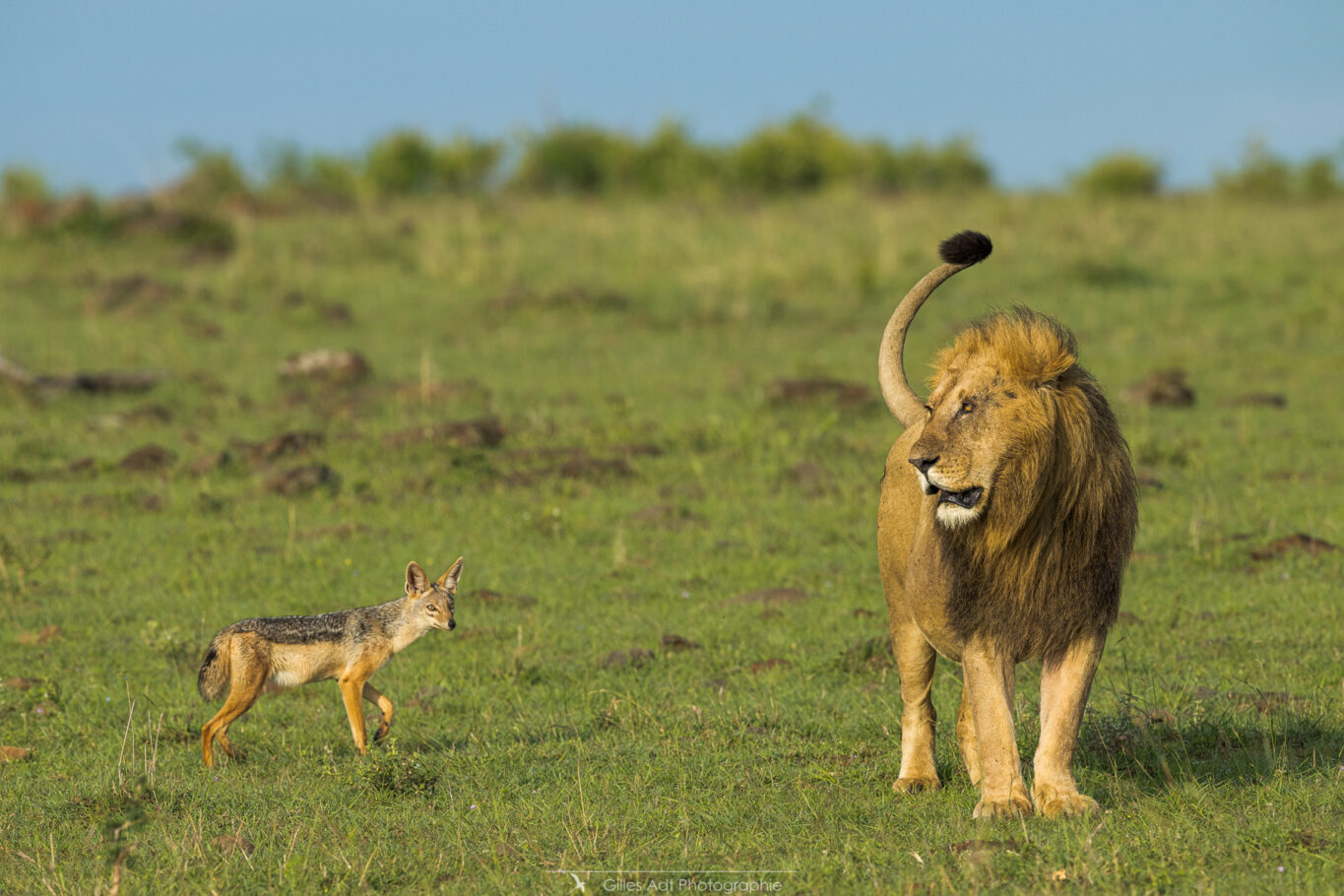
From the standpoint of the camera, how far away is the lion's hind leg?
5945mm

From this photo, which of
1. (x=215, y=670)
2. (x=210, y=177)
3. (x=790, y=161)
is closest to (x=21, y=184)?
(x=210, y=177)

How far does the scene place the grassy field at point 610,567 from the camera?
5.32 meters

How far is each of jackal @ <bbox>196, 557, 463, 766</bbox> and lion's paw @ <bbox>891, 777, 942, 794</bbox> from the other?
2.00m

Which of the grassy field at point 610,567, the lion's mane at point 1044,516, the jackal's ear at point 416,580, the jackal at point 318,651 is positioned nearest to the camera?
the lion's mane at point 1044,516

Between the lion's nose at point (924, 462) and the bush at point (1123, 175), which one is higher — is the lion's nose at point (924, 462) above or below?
below

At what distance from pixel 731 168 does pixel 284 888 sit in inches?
1235

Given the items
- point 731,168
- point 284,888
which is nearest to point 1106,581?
point 284,888

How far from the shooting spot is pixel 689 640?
8.43 m

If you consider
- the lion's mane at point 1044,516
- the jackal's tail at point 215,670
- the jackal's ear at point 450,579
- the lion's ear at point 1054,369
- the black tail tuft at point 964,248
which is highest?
the black tail tuft at point 964,248

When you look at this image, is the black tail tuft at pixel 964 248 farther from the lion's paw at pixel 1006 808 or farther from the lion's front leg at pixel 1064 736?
the lion's paw at pixel 1006 808

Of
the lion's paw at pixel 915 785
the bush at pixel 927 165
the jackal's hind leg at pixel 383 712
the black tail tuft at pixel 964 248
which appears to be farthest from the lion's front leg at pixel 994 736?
the bush at pixel 927 165

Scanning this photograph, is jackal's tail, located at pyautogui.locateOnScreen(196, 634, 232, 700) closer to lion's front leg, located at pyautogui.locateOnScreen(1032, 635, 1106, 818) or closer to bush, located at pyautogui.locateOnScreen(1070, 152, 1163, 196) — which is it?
lion's front leg, located at pyautogui.locateOnScreen(1032, 635, 1106, 818)

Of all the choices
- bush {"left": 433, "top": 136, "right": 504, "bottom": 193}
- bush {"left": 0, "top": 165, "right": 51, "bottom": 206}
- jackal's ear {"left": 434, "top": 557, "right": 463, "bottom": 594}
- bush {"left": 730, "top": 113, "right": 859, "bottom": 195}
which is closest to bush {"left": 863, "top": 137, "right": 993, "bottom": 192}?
bush {"left": 730, "top": 113, "right": 859, "bottom": 195}

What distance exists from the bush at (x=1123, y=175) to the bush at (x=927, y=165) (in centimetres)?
249
